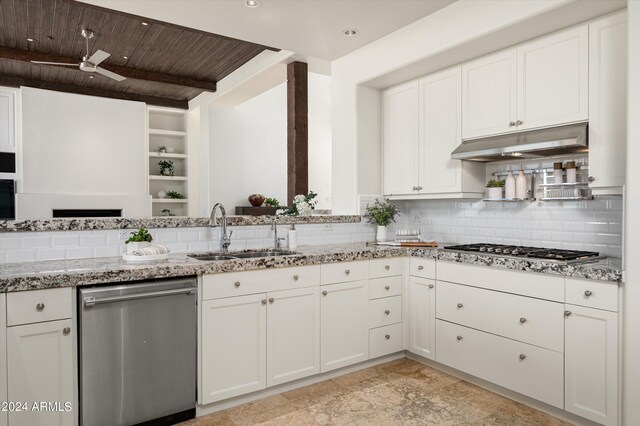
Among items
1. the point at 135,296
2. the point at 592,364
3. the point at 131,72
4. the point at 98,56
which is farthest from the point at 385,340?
the point at 131,72

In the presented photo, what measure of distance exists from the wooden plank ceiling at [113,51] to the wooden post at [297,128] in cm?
65

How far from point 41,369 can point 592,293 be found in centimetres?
273

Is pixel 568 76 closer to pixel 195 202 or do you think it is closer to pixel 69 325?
pixel 69 325

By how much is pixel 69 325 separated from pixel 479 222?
9.82ft

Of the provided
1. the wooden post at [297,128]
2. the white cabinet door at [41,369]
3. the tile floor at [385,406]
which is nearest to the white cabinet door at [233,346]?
the tile floor at [385,406]

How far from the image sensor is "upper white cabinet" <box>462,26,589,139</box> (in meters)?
2.51

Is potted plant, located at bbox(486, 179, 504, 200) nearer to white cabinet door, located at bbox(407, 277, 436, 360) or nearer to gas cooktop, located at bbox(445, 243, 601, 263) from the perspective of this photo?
gas cooktop, located at bbox(445, 243, 601, 263)

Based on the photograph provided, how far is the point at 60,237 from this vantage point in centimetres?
250

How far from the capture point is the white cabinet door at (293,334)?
264 centimetres

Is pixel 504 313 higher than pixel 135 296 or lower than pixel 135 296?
lower

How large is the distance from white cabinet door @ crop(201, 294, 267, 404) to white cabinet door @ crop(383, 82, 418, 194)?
1.81 m

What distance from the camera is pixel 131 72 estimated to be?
5.77 m

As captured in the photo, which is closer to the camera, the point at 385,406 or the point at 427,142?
the point at 385,406

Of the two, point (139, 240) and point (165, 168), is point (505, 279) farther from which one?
point (165, 168)
